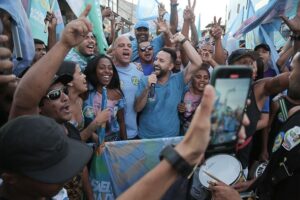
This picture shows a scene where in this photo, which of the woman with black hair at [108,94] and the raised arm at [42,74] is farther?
the woman with black hair at [108,94]

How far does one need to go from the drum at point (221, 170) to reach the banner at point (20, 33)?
1.53 meters

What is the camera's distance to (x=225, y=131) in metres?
1.14

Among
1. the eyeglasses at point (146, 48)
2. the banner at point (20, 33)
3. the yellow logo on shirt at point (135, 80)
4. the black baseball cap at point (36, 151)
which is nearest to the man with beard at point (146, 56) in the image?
the eyeglasses at point (146, 48)

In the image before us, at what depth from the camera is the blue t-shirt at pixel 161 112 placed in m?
3.66

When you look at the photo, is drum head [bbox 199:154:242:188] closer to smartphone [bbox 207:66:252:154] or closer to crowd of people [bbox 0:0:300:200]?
crowd of people [bbox 0:0:300:200]

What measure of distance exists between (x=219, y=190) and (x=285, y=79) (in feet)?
3.99

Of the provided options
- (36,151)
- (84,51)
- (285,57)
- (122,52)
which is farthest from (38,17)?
(285,57)

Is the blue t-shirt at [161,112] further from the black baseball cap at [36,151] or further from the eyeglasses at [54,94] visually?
the black baseball cap at [36,151]

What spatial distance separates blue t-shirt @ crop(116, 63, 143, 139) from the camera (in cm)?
379

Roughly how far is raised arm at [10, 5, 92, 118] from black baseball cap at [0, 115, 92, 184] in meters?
0.34

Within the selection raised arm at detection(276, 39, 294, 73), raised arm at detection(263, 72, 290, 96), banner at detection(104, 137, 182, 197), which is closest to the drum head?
banner at detection(104, 137, 182, 197)

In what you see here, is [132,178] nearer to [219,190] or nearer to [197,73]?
[219,190]

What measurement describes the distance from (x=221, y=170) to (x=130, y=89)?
1.67 meters

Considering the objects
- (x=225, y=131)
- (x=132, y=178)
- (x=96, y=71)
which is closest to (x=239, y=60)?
(x=96, y=71)
